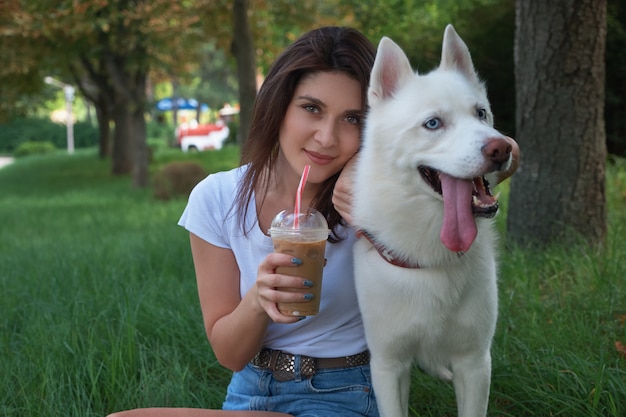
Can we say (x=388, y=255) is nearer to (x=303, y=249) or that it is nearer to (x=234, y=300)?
(x=303, y=249)

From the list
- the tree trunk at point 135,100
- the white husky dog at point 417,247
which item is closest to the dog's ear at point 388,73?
the white husky dog at point 417,247

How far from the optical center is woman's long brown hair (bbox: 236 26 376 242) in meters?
2.38

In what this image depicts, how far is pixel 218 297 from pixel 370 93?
0.89m

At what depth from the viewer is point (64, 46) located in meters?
14.5

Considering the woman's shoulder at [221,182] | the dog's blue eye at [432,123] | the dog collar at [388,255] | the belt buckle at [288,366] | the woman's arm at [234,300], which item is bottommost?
the belt buckle at [288,366]

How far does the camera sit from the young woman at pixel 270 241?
2348 mm

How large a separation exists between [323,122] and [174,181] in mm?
10467

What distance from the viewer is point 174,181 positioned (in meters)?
→ 12.5

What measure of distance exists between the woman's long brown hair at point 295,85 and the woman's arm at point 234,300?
0.19m

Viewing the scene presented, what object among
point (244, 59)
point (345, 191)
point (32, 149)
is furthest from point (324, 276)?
point (32, 149)

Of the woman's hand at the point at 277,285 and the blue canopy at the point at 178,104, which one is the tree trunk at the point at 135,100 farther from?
the blue canopy at the point at 178,104

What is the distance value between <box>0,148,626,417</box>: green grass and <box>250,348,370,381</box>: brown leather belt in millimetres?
330

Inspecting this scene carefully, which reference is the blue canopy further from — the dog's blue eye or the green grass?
the dog's blue eye

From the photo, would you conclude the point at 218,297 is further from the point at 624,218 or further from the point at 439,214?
the point at 624,218
